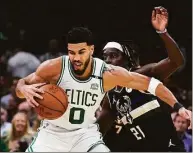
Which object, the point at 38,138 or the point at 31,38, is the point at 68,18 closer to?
the point at 31,38

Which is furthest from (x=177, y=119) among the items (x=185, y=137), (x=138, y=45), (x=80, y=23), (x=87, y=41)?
(x=87, y=41)

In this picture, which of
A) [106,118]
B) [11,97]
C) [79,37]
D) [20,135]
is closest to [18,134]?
[20,135]

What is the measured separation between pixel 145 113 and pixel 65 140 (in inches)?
40.7

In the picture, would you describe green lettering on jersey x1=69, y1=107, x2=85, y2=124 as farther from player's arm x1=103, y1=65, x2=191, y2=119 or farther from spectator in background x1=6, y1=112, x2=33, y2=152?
spectator in background x1=6, y1=112, x2=33, y2=152

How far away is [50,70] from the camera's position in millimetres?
4555

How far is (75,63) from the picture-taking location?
458 cm

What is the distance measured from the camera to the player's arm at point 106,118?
5.35 m

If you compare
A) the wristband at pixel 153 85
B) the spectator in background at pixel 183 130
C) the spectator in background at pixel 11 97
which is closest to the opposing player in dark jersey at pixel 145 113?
the wristband at pixel 153 85

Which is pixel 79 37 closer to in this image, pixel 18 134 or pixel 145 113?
pixel 145 113

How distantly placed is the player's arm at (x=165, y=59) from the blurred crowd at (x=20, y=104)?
3.59 ft

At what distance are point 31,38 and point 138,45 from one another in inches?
79.6

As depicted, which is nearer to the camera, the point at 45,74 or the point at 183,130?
the point at 45,74

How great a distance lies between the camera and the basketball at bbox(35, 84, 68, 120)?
4.50m

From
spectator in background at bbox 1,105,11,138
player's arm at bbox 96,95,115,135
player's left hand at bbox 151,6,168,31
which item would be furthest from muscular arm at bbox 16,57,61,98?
spectator in background at bbox 1,105,11,138
